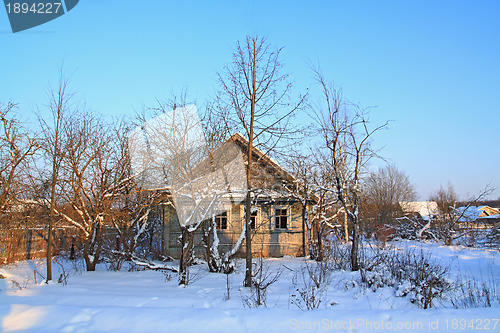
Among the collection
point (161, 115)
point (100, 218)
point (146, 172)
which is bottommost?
point (100, 218)

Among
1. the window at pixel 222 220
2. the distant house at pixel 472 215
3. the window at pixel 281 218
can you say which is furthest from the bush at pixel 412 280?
the distant house at pixel 472 215

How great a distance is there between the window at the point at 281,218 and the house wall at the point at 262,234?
0.17m

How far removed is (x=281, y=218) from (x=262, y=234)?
1.37 m

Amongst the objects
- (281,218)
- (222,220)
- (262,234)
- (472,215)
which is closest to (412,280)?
(262,234)

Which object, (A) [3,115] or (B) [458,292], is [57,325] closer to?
(B) [458,292]

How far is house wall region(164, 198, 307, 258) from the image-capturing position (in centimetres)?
1609

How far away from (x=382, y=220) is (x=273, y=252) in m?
19.8

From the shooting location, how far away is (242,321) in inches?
187

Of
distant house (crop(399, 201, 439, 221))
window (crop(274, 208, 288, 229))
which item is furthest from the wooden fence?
distant house (crop(399, 201, 439, 221))

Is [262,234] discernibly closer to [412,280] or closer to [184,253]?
[184,253]

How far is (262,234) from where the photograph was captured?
1634 cm

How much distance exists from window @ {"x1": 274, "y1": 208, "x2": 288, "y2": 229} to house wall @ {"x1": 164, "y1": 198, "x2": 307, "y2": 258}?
17 cm

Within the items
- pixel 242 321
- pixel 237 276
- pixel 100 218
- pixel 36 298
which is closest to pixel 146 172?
pixel 100 218

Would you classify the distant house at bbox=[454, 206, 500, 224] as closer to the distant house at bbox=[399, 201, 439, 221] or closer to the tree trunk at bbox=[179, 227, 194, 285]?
the distant house at bbox=[399, 201, 439, 221]
